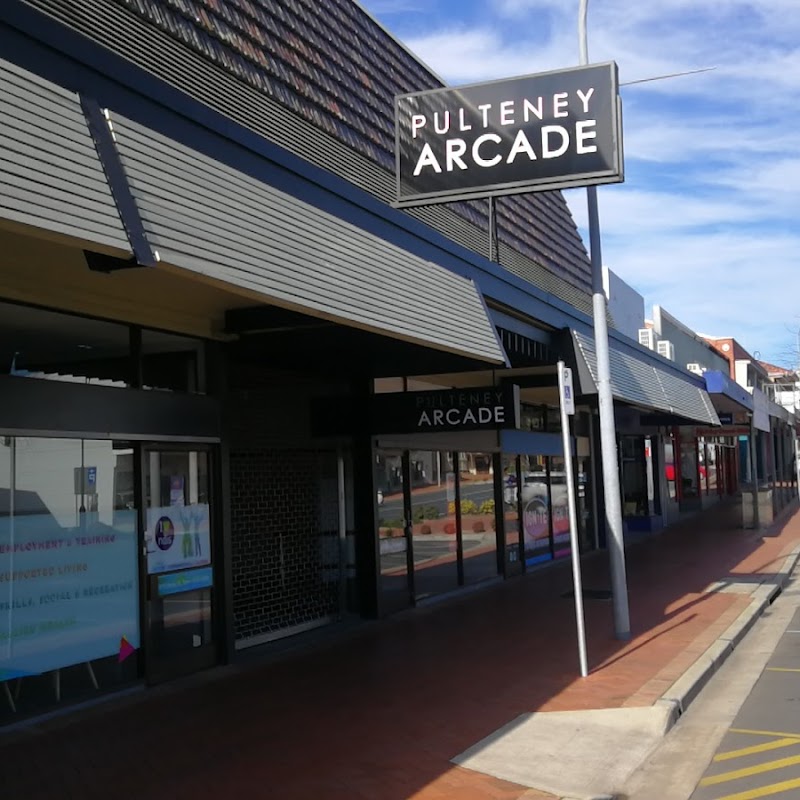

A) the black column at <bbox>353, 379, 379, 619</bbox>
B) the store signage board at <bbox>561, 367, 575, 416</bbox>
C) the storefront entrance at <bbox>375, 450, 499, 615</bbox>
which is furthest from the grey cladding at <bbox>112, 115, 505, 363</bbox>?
the storefront entrance at <bbox>375, 450, 499, 615</bbox>

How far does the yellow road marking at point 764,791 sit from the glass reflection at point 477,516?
347 inches

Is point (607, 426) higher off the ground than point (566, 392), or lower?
lower

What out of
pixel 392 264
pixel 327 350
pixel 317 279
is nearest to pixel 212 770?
pixel 317 279

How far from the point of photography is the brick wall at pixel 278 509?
33.4ft

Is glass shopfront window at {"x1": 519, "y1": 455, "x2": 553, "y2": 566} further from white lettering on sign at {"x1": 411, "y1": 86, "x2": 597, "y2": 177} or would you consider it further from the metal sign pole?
white lettering on sign at {"x1": 411, "y1": 86, "x2": 597, "y2": 177}

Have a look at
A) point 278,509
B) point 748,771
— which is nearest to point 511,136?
point 278,509

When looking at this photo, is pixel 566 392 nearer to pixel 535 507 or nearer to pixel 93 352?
pixel 93 352

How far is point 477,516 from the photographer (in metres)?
15.4

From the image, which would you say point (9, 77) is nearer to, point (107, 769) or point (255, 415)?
point (107, 769)

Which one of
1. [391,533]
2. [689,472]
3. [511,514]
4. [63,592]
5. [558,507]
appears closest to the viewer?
[63,592]

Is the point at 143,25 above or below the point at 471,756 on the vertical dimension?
above

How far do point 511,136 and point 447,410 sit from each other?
3.58 metres

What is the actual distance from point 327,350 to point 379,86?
6.33 metres

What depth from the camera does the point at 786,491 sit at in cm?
4138
